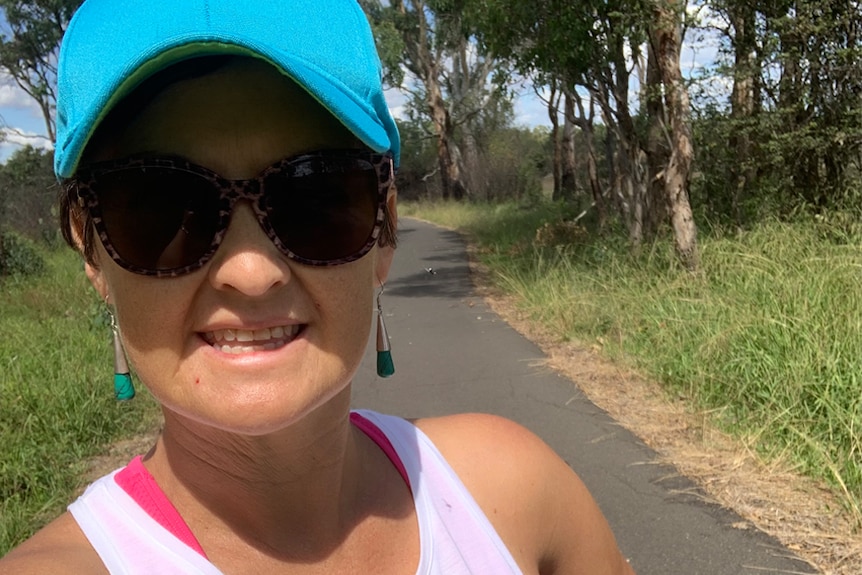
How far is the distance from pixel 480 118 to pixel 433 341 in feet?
97.7

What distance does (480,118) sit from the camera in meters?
35.9

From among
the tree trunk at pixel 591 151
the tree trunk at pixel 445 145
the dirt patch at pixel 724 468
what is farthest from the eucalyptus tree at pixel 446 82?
the dirt patch at pixel 724 468

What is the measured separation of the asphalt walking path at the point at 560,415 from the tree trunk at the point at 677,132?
2.19 metres

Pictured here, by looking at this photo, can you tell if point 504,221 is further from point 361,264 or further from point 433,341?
point 361,264

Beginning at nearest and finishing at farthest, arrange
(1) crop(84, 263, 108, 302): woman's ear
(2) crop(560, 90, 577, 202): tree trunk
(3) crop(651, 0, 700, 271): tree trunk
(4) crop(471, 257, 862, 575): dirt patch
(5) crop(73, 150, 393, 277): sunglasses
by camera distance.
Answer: (5) crop(73, 150, 393, 277): sunglasses < (1) crop(84, 263, 108, 302): woman's ear < (4) crop(471, 257, 862, 575): dirt patch < (3) crop(651, 0, 700, 271): tree trunk < (2) crop(560, 90, 577, 202): tree trunk

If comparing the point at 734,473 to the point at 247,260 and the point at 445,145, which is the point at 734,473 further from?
the point at 445,145

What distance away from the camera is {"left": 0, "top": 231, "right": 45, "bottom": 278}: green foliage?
415 inches

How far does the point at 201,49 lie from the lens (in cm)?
86

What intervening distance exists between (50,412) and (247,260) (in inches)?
171

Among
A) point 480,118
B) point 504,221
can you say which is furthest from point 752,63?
point 480,118

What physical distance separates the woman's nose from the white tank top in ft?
1.16

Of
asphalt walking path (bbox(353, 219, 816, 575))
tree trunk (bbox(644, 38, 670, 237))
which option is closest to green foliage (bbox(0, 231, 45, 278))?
asphalt walking path (bbox(353, 219, 816, 575))

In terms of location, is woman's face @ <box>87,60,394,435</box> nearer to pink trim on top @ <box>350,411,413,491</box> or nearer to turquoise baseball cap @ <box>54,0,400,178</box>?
turquoise baseball cap @ <box>54,0,400,178</box>

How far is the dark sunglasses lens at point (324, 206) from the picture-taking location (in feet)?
3.28
